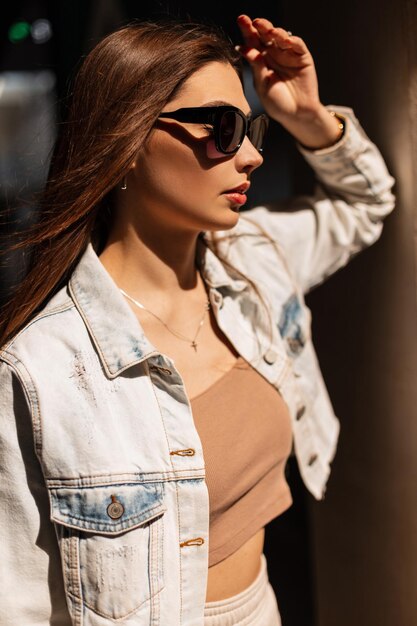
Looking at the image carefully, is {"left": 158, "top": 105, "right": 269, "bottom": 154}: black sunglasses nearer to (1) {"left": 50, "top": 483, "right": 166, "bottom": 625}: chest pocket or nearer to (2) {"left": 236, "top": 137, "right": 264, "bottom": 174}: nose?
(2) {"left": 236, "top": 137, "right": 264, "bottom": 174}: nose

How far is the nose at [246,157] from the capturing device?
4.31 feet

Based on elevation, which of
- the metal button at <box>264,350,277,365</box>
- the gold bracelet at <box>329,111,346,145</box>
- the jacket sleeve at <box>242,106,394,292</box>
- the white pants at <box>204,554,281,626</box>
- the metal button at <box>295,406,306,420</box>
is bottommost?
the white pants at <box>204,554,281,626</box>

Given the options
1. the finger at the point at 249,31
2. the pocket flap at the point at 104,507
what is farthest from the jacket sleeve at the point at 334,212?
the pocket flap at the point at 104,507

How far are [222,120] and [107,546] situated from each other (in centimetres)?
72

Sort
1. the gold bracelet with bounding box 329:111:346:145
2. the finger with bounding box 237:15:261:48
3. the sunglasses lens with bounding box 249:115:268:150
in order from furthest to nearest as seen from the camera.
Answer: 1. the gold bracelet with bounding box 329:111:346:145
2. the finger with bounding box 237:15:261:48
3. the sunglasses lens with bounding box 249:115:268:150

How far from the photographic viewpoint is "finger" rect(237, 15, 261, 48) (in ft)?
4.80

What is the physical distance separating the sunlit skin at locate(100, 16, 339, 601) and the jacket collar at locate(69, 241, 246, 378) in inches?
3.3

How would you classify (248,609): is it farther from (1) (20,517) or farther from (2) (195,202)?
(2) (195,202)

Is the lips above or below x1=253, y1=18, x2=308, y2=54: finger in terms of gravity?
below

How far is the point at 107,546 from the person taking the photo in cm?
118

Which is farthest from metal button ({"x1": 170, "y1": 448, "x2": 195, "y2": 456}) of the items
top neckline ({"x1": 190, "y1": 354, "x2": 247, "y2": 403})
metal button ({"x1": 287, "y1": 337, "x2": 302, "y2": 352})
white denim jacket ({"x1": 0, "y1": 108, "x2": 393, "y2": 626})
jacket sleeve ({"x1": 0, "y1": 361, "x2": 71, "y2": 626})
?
metal button ({"x1": 287, "y1": 337, "x2": 302, "y2": 352})

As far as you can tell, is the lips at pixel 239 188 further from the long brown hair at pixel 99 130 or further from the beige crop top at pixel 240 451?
the beige crop top at pixel 240 451

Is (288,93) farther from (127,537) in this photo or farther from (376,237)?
(127,537)

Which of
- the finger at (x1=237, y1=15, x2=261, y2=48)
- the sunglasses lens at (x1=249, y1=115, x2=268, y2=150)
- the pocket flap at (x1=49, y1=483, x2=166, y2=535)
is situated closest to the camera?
the pocket flap at (x1=49, y1=483, x2=166, y2=535)
